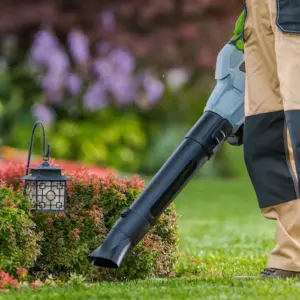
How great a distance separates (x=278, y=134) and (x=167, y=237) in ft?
3.15

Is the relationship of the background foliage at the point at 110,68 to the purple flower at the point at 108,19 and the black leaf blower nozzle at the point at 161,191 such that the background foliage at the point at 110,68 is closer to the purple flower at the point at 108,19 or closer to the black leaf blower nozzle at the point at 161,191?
the purple flower at the point at 108,19

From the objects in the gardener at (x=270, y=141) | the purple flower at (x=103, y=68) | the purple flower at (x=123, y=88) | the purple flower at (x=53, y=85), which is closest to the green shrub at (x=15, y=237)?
the gardener at (x=270, y=141)

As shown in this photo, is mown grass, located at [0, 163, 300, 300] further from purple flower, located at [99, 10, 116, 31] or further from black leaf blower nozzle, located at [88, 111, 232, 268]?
purple flower, located at [99, 10, 116, 31]

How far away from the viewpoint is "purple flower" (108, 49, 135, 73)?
16453 millimetres

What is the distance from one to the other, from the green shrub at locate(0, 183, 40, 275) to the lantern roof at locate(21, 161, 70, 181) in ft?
0.50

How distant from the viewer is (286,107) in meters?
4.38

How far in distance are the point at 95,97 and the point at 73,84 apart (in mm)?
429

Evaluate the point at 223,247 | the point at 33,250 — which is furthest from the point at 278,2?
the point at 223,247

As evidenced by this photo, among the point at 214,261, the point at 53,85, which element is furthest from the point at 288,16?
the point at 53,85

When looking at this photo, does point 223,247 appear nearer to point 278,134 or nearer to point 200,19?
point 278,134

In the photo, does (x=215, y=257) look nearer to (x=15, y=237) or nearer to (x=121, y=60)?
(x=15, y=237)

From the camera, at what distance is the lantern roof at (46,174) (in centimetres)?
484

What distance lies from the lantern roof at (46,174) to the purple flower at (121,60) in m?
11.7

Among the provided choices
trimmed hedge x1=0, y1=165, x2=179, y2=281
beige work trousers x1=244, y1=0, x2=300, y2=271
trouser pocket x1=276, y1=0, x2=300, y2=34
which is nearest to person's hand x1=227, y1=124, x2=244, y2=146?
beige work trousers x1=244, y1=0, x2=300, y2=271
